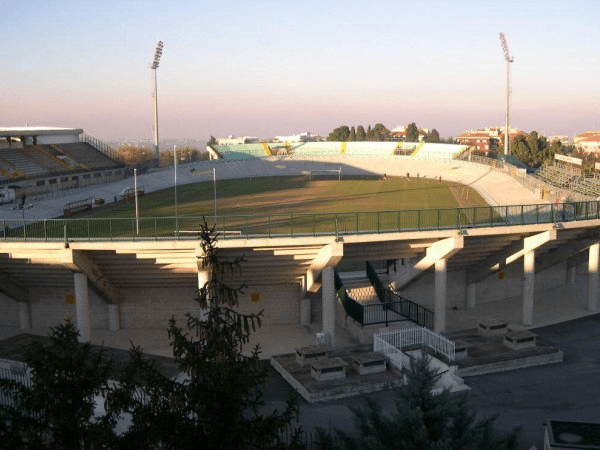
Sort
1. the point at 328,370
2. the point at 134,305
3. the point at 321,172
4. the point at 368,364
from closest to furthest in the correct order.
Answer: the point at 328,370 < the point at 368,364 < the point at 134,305 < the point at 321,172

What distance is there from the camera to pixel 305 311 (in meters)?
27.1

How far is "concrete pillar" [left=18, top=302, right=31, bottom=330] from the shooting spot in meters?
26.6

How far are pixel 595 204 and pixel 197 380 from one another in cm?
2360

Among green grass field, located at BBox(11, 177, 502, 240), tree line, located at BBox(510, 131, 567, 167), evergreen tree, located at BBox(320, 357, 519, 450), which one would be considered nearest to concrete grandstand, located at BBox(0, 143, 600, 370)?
green grass field, located at BBox(11, 177, 502, 240)

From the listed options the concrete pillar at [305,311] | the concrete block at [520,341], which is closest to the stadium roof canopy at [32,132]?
the concrete pillar at [305,311]

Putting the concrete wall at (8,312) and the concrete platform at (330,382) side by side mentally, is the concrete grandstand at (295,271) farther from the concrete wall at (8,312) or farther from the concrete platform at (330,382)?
the concrete platform at (330,382)

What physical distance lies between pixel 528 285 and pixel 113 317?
1837 centimetres

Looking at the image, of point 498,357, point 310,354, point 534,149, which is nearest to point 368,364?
point 310,354

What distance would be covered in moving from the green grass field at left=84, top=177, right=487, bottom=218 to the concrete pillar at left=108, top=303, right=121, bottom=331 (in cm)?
1272

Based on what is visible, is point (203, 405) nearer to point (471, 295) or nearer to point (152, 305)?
point (152, 305)

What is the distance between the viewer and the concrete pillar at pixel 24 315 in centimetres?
2658

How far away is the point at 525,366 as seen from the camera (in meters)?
22.0

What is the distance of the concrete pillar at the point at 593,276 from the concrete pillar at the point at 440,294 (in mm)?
8305

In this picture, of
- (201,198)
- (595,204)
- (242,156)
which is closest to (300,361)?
(595,204)
